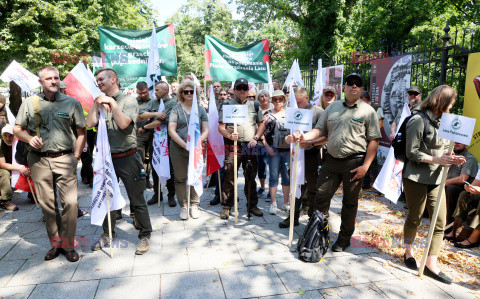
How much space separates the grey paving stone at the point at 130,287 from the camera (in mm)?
3117

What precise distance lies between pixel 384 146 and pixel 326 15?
16.0m

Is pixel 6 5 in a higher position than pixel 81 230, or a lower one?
higher

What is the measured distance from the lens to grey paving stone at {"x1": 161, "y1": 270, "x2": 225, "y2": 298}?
10.3 feet

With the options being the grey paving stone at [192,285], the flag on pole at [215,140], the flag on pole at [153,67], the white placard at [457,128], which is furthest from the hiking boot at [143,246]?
the white placard at [457,128]

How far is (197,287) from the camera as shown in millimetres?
3252

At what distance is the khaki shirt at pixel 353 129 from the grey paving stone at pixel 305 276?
1.37m

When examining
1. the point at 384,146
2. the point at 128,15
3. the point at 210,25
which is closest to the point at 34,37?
the point at 128,15

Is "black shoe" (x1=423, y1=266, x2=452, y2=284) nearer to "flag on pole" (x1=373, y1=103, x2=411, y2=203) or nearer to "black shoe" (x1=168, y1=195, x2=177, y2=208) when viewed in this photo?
"flag on pole" (x1=373, y1=103, x2=411, y2=203)

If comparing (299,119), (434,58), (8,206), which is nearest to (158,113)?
(299,119)

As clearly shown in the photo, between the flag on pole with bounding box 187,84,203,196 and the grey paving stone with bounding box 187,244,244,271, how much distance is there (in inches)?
42.5

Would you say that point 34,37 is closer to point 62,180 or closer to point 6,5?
point 6,5

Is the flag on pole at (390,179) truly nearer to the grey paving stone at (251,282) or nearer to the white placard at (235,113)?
the white placard at (235,113)

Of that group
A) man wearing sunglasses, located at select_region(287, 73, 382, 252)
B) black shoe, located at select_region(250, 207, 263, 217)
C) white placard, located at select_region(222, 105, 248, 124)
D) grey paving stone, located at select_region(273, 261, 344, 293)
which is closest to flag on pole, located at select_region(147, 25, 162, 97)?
white placard, located at select_region(222, 105, 248, 124)

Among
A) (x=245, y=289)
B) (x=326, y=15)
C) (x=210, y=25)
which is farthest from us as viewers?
(x=210, y=25)
